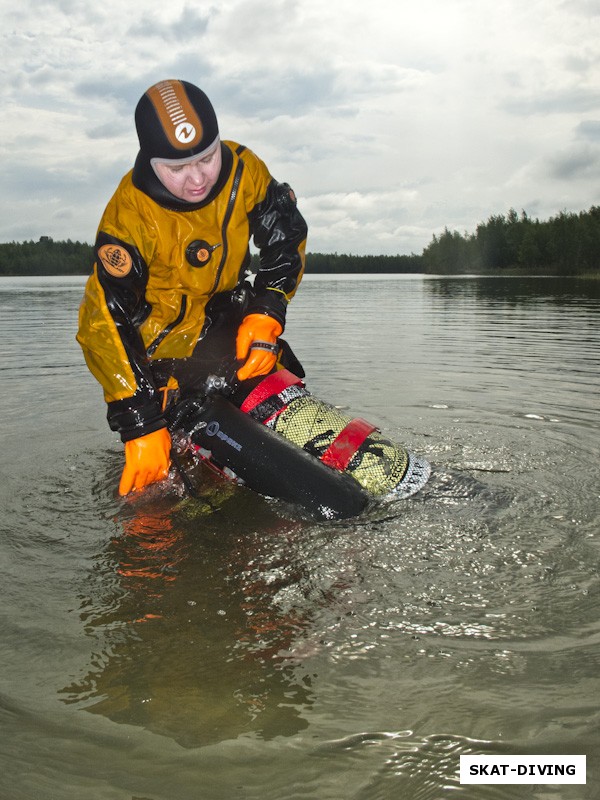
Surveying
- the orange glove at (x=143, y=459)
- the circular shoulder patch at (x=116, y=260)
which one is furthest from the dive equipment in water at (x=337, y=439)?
the circular shoulder patch at (x=116, y=260)

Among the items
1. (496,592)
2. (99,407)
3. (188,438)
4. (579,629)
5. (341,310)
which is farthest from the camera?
(341,310)

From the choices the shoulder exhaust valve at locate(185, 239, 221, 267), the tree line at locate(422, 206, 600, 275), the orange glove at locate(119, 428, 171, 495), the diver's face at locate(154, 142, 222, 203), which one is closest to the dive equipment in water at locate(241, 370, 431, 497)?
the orange glove at locate(119, 428, 171, 495)

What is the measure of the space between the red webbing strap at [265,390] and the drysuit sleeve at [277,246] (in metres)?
0.38

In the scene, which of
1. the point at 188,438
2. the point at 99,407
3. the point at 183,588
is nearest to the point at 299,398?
the point at 188,438

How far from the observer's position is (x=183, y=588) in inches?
116

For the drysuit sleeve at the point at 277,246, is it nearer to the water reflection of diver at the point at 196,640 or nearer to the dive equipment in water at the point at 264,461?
the dive equipment in water at the point at 264,461

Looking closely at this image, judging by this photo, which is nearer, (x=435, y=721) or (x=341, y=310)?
(x=435, y=721)

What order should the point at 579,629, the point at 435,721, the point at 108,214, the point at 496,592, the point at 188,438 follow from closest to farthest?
the point at 435,721
the point at 579,629
the point at 496,592
the point at 108,214
the point at 188,438

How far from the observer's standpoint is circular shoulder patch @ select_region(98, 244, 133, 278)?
369cm

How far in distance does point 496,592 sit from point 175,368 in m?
2.35

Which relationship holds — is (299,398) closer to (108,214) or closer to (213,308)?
(213,308)

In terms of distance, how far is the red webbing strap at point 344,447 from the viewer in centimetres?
381


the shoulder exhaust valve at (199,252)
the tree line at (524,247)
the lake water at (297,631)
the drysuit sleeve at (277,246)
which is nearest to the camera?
the lake water at (297,631)

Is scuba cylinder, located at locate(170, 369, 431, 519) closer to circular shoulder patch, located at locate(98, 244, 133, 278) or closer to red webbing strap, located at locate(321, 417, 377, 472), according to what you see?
red webbing strap, located at locate(321, 417, 377, 472)
